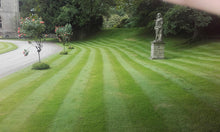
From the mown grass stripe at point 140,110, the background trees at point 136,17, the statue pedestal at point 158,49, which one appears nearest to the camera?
the mown grass stripe at point 140,110

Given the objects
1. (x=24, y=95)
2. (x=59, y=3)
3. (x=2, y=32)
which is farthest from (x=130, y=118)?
(x=2, y=32)

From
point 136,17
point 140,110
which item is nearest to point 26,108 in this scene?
A: point 140,110

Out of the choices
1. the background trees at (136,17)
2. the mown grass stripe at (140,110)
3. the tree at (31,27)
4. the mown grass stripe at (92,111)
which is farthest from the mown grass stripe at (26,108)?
the tree at (31,27)

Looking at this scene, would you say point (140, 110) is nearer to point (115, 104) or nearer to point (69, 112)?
point (115, 104)

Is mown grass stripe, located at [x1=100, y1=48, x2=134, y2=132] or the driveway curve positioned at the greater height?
the driveway curve

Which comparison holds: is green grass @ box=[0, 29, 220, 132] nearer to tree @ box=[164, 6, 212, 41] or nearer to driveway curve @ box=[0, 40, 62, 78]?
driveway curve @ box=[0, 40, 62, 78]

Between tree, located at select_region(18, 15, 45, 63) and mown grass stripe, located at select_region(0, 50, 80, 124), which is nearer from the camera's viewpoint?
mown grass stripe, located at select_region(0, 50, 80, 124)

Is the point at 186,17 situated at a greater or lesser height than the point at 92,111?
greater

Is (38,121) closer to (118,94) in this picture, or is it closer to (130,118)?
(130,118)

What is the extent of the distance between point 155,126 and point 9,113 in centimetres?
464

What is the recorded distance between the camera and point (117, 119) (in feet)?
16.4

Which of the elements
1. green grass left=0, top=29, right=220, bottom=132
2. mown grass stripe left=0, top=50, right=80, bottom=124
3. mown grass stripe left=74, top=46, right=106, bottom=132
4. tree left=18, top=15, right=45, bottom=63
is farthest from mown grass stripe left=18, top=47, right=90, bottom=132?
tree left=18, top=15, right=45, bottom=63

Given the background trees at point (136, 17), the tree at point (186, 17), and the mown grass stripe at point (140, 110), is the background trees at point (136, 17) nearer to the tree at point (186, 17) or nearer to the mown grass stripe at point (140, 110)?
the tree at point (186, 17)

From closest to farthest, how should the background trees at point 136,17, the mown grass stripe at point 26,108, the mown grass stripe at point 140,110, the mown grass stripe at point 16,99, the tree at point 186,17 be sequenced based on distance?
the mown grass stripe at point 140,110 < the mown grass stripe at point 26,108 < the mown grass stripe at point 16,99 < the tree at point 186,17 < the background trees at point 136,17
